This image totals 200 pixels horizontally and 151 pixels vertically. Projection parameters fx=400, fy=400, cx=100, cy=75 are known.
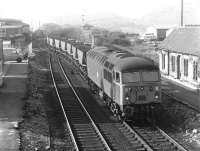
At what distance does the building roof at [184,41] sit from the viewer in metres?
29.7

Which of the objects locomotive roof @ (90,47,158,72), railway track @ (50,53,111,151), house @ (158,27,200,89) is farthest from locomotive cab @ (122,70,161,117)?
house @ (158,27,200,89)

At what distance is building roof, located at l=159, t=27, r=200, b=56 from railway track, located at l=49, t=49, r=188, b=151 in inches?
472

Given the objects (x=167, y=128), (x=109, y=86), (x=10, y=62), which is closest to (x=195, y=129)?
(x=167, y=128)

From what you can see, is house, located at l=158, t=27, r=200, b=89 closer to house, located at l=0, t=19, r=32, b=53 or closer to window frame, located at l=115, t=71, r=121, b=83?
window frame, located at l=115, t=71, r=121, b=83

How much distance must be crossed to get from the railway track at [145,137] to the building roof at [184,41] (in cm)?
1199

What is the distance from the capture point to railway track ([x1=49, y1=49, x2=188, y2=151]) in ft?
47.6

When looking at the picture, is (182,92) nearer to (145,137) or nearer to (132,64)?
(132,64)

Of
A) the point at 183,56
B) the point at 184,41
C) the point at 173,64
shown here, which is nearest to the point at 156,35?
the point at 173,64

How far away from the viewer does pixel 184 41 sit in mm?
32312

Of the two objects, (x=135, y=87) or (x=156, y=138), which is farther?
(x=135, y=87)

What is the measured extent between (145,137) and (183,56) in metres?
16.1

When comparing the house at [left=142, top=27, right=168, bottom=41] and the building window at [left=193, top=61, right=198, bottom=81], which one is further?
the house at [left=142, top=27, right=168, bottom=41]

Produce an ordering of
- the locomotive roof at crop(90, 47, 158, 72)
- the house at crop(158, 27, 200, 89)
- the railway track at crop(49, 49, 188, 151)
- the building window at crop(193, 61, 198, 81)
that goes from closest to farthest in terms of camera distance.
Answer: the railway track at crop(49, 49, 188, 151) → the locomotive roof at crop(90, 47, 158, 72) → the building window at crop(193, 61, 198, 81) → the house at crop(158, 27, 200, 89)

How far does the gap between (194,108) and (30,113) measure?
8.10m
